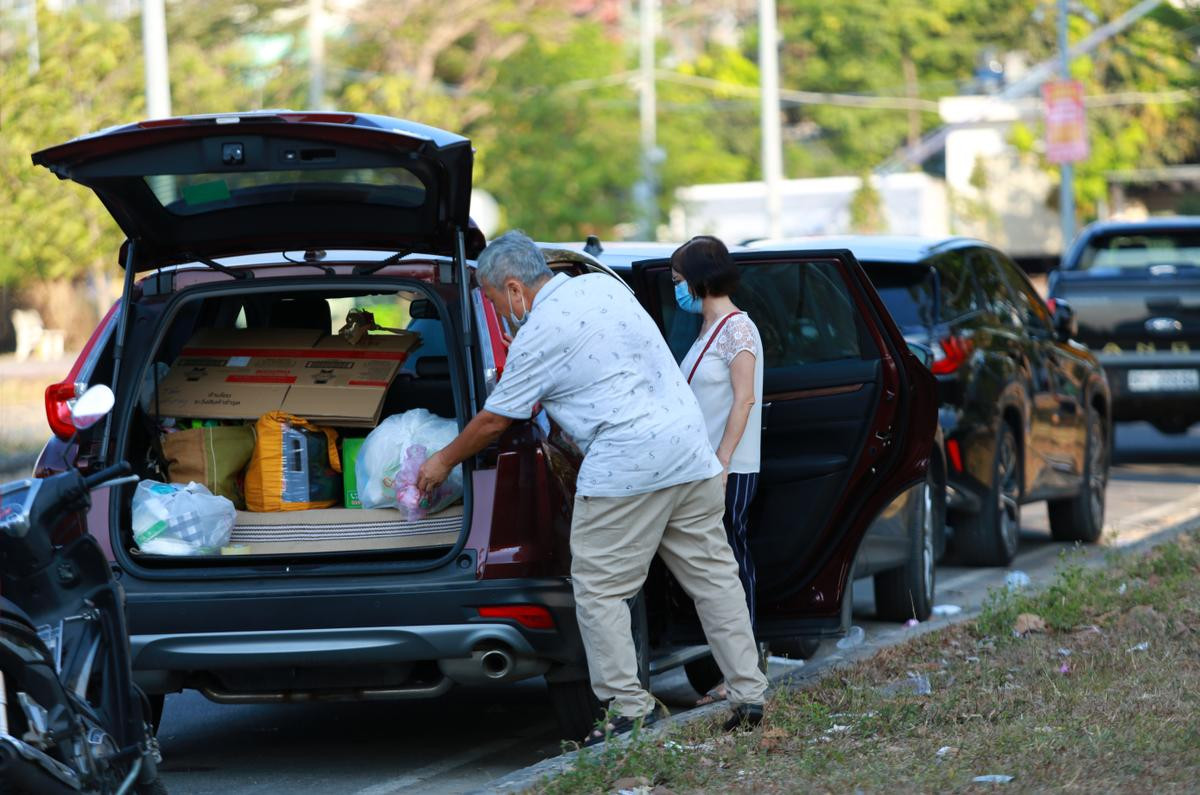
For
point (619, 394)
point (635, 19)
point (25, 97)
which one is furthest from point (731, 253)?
point (635, 19)

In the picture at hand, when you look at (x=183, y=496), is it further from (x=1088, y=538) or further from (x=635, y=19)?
(x=635, y=19)

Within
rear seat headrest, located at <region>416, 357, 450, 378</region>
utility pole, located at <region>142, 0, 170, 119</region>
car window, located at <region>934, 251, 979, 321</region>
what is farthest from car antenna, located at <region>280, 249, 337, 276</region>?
utility pole, located at <region>142, 0, 170, 119</region>

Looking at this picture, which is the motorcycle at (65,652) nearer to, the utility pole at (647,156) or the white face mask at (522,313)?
the white face mask at (522,313)

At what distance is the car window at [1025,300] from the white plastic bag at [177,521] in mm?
5856

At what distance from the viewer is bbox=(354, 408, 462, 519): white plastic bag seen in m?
6.26

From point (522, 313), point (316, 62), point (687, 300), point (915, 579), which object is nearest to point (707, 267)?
point (687, 300)

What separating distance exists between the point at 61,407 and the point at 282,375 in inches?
34.7

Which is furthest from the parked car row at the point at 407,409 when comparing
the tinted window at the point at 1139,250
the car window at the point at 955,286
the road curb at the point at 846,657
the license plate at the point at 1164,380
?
the tinted window at the point at 1139,250

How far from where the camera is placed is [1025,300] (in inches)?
435

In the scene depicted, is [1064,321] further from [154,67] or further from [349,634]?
[154,67]

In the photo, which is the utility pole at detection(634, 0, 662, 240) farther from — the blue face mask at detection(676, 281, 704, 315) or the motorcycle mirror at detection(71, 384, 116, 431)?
the motorcycle mirror at detection(71, 384, 116, 431)

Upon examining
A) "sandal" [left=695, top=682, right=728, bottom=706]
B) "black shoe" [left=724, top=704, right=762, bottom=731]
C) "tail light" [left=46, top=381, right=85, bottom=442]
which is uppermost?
"tail light" [left=46, top=381, right=85, bottom=442]

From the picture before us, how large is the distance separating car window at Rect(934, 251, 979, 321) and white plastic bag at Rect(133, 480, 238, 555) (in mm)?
4601

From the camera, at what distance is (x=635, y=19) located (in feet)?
208
